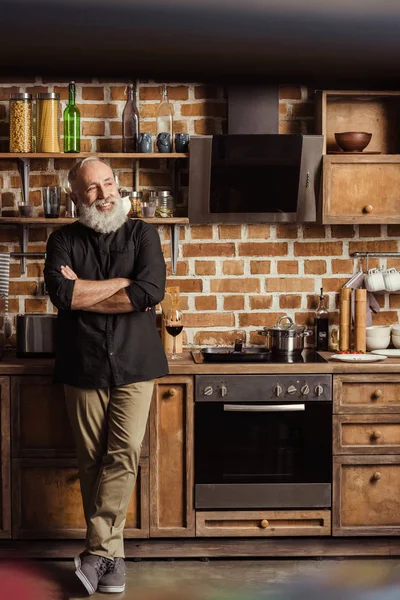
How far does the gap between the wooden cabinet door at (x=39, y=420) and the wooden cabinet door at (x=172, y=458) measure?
1.26ft

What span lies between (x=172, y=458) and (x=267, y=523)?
506 mm

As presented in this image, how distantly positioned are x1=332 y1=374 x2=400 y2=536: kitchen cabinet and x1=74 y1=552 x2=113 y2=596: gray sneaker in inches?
40.9

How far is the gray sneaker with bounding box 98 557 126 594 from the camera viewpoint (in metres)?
3.51

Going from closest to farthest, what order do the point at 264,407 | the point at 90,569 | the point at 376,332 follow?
1. the point at 90,569
2. the point at 264,407
3. the point at 376,332

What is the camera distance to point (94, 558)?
3537 millimetres

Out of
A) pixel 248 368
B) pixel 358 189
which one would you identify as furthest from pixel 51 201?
pixel 358 189

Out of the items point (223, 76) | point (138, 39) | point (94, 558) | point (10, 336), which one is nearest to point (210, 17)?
point (138, 39)

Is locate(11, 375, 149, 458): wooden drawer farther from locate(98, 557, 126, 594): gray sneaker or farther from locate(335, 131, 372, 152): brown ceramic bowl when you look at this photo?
locate(335, 131, 372, 152): brown ceramic bowl

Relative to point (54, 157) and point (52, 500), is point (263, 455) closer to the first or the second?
point (52, 500)

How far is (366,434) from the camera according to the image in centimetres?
388

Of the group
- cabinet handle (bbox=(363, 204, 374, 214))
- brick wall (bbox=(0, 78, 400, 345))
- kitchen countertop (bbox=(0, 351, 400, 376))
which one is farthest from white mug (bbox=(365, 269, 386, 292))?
kitchen countertop (bbox=(0, 351, 400, 376))

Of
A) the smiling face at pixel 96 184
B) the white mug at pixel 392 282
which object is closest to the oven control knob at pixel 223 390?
the smiling face at pixel 96 184

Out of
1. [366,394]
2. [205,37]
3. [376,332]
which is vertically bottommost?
[366,394]

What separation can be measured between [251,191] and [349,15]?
1.05 m
